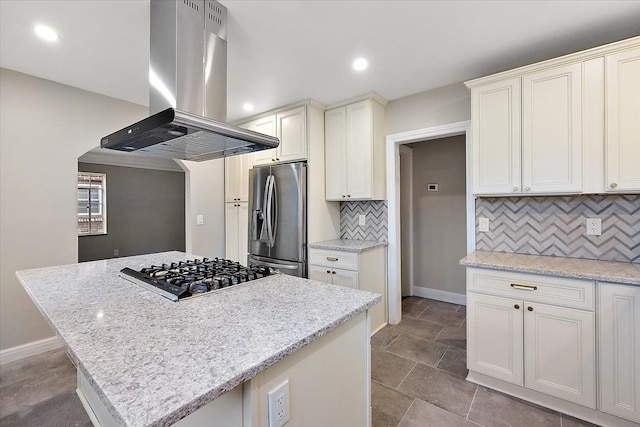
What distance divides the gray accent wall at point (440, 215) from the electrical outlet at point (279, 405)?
3538mm

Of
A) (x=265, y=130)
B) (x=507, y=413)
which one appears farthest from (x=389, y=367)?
(x=265, y=130)

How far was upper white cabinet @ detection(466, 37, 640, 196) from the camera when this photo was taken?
1.82 meters

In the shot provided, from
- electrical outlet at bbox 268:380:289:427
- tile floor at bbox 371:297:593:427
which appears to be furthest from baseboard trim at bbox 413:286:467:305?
electrical outlet at bbox 268:380:289:427

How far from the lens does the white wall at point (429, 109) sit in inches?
109

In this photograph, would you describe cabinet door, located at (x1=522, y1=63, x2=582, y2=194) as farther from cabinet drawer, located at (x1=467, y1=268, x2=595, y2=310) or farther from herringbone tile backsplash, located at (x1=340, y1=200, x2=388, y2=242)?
herringbone tile backsplash, located at (x1=340, y1=200, x2=388, y2=242)

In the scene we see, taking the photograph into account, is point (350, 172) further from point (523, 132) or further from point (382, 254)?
point (523, 132)

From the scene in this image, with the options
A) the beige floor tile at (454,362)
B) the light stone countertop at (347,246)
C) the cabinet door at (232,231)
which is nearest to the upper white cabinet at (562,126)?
the light stone countertop at (347,246)

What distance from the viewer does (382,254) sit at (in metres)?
3.21

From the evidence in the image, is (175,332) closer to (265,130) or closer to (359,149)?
(359,149)

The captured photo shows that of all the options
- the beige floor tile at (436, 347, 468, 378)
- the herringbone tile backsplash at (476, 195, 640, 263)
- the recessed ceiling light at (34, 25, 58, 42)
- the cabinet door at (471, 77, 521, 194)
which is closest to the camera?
the recessed ceiling light at (34, 25, 58, 42)

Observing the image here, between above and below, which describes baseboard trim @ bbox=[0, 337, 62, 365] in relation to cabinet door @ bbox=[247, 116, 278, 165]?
below

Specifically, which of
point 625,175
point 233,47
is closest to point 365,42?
point 233,47

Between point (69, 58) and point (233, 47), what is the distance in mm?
1367

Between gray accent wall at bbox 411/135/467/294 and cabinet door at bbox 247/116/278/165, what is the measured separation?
6.78ft
